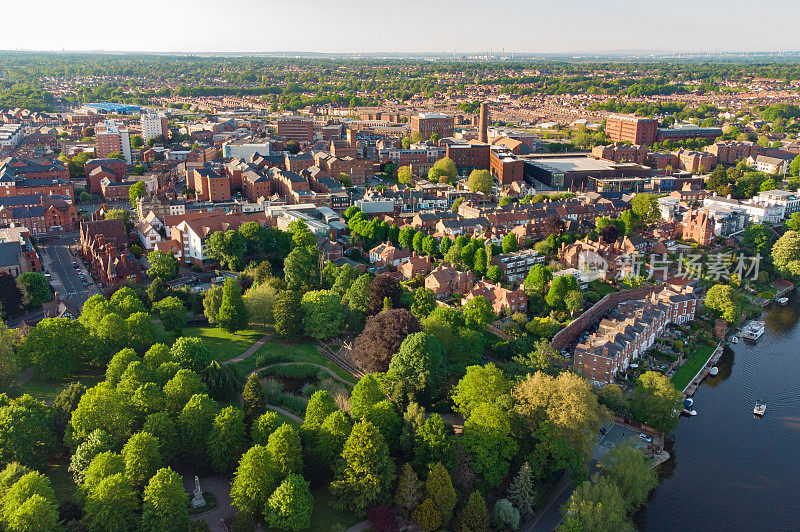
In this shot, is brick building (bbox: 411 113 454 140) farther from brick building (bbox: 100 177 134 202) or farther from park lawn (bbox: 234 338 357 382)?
park lawn (bbox: 234 338 357 382)

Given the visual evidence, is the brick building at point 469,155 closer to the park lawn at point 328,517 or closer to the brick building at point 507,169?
the brick building at point 507,169

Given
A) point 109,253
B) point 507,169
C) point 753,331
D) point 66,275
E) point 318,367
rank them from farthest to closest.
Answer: point 507,169
point 66,275
point 109,253
point 753,331
point 318,367

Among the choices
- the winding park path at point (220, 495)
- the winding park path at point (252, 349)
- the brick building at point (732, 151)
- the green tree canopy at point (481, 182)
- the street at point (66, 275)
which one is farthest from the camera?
the brick building at point (732, 151)

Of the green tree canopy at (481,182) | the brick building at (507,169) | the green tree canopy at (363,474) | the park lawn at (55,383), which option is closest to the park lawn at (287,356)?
the park lawn at (55,383)

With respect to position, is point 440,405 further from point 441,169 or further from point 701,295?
point 441,169

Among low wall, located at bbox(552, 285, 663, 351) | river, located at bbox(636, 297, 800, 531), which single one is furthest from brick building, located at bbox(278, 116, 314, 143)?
river, located at bbox(636, 297, 800, 531)

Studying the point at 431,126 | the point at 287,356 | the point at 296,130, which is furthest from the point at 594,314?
the point at 431,126

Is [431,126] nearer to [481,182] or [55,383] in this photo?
[481,182]
